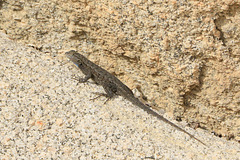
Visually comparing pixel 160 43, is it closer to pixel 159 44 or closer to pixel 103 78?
pixel 159 44

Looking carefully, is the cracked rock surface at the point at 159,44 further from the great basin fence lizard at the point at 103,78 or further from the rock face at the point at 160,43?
the great basin fence lizard at the point at 103,78

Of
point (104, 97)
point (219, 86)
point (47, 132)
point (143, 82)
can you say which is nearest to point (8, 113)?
point (47, 132)

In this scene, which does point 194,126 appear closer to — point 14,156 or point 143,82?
point 143,82

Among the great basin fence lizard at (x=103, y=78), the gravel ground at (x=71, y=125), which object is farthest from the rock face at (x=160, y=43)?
the gravel ground at (x=71, y=125)

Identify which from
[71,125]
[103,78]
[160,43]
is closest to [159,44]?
[160,43]

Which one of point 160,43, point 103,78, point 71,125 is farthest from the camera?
point 103,78

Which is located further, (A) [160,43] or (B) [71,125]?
(A) [160,43]
